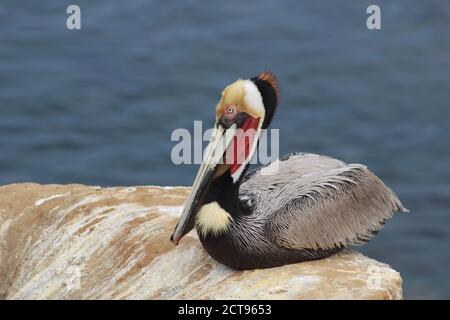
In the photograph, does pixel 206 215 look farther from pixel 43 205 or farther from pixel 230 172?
pixel 43 205

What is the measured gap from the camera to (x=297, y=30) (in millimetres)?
24141

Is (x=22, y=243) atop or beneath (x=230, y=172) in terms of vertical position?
beneath

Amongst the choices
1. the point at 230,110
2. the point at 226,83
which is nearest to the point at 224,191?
the point at 230,110

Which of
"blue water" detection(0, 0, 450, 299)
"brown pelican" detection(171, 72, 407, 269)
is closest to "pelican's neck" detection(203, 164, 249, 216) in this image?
"brown pelican" detection(171, 72, 407, 269)

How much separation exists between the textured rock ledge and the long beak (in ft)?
1.22

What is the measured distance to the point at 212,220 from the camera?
10727 millimetres

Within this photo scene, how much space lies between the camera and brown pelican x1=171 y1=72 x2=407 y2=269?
1067 cm

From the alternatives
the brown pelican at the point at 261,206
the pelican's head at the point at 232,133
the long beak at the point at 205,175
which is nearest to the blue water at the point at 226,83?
the brown pelican at the point at 261,206

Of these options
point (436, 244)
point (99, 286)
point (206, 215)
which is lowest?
point (436, 244)

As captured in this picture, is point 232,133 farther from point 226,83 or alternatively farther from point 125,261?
point 226,83

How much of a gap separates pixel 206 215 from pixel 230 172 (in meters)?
0.40

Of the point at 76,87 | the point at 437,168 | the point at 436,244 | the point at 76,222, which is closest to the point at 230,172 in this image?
the point at 76,222

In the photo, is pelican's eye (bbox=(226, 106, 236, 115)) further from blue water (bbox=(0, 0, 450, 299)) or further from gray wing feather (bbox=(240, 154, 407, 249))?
blue water (bbox=(0, 0, 450, 299))
